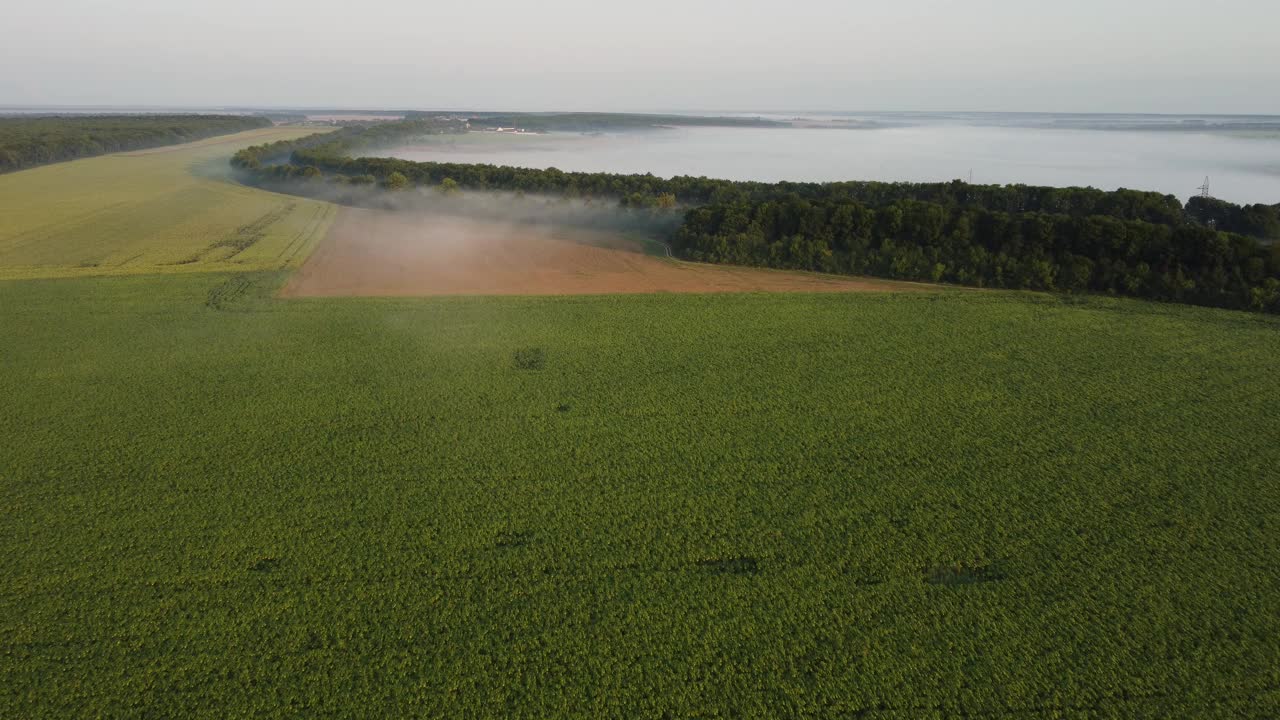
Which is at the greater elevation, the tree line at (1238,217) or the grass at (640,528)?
the tree line at (1238,217)

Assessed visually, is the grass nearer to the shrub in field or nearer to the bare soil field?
the shrub in field

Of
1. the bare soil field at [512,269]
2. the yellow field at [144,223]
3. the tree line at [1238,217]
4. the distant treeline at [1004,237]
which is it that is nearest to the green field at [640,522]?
the distant treeline at [1004,237]

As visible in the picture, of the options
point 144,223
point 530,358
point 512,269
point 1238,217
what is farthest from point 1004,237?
point 144,223

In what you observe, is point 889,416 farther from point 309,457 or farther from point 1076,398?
point 309,457

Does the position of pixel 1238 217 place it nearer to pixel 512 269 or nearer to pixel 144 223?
pixel 512 269

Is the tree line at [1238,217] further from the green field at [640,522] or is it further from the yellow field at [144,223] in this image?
the yellow field at [144,223]

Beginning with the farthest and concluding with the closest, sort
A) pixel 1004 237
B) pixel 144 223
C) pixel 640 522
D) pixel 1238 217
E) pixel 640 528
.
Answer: pixel 144 223 → pixel 1238 217 → pixel 1004 237 → pixel 640 522 → pixel 640 528

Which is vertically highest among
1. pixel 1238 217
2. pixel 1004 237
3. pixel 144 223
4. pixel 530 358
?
pixel 1238 217
